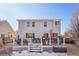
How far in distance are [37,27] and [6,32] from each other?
48 centimetres

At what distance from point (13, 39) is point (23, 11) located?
0.45 m

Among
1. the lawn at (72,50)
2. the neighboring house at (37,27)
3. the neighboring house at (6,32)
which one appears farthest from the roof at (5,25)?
the lawn at (72,50)

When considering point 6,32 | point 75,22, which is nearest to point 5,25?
point 6,32

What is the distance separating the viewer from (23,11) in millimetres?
3264

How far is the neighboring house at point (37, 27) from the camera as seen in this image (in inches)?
128

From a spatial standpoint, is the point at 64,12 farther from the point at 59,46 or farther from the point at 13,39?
the point at 13,39

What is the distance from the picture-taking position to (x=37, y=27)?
10.7 feet

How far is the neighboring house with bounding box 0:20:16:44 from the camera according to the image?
3227 millimetres

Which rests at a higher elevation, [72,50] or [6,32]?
[6,32]

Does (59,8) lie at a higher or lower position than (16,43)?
higher

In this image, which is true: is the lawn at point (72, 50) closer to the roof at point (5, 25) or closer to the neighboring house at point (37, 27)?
the neighboring house at point (37, 27)

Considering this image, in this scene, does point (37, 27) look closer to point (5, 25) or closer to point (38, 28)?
point (38, 28)

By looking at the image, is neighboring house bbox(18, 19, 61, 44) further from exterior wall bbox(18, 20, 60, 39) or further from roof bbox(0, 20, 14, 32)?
roof bbox(0, 20, 14, 32)

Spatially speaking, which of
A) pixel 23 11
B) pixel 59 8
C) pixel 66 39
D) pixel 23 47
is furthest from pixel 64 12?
pixel 23 47
